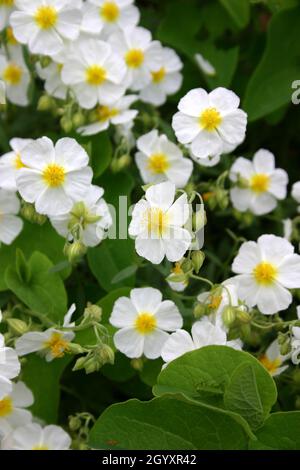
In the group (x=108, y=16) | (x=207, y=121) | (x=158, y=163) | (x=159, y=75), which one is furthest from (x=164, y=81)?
(x=207, y=121)

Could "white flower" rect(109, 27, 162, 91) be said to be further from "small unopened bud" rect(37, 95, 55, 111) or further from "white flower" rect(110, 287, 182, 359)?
"white flower" rect(110, 287, 182, 359)

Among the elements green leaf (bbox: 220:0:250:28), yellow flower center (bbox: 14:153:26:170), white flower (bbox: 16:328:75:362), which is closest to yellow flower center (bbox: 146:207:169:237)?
white flower (bbox: 16:328:75:362)

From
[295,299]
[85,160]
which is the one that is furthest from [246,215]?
[85,160]

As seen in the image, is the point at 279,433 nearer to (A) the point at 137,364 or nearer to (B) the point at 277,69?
(A) the point at 137,364

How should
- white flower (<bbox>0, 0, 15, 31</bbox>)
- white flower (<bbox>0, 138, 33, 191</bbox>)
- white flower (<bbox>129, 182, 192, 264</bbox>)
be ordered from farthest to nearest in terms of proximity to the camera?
white flower (<bbox>0, 0, 15, 31</bbox>) → white flower (<bbox>0, 138, 33, 191</bbox>) → white flower (<bbox>129, 182, 192, 264</bbox>)
